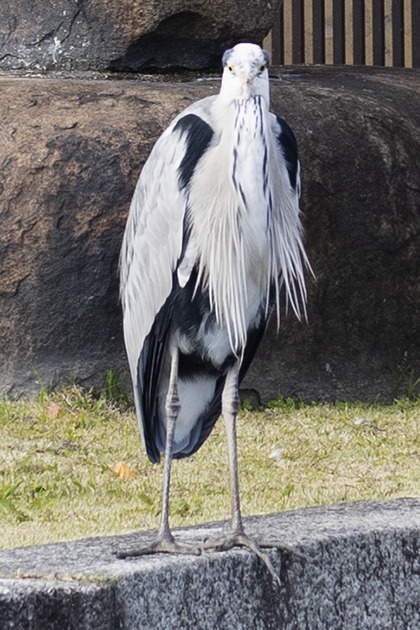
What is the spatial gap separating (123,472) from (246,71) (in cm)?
218

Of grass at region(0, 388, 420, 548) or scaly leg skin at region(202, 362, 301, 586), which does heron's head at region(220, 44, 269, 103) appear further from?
grass at region(0, 388, 420, 548)

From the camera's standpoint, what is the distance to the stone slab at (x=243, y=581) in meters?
3.09

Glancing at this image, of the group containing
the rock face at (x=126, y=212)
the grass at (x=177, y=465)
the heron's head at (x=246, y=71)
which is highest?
the heron's head at (x=246, y=71)

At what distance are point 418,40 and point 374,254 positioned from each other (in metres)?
3.54

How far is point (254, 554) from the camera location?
3506 millimetres

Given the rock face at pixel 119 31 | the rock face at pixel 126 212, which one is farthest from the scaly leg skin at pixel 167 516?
the rock face at pixel 119 31

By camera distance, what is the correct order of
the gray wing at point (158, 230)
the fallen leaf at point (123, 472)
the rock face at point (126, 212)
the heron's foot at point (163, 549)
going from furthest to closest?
the rock face at point (126, 212), the fallen leaf at point (123, 472), the gray wing at point (158, 230), the heron's foot at point (163, 549)

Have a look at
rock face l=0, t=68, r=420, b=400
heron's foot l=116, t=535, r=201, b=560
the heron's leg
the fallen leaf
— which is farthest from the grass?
heron's foot l=116, t=535, r=201, b=560

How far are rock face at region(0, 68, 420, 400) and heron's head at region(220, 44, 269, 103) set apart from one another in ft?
8.56

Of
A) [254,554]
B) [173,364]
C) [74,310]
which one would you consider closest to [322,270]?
[74,310]

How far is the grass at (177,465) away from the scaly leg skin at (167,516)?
2.43ft

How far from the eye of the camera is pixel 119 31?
7.02 metres

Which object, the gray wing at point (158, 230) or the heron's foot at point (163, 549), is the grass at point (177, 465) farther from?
the heron's foot at point (163, 549)

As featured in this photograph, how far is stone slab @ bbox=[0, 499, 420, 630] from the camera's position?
3.09 m
